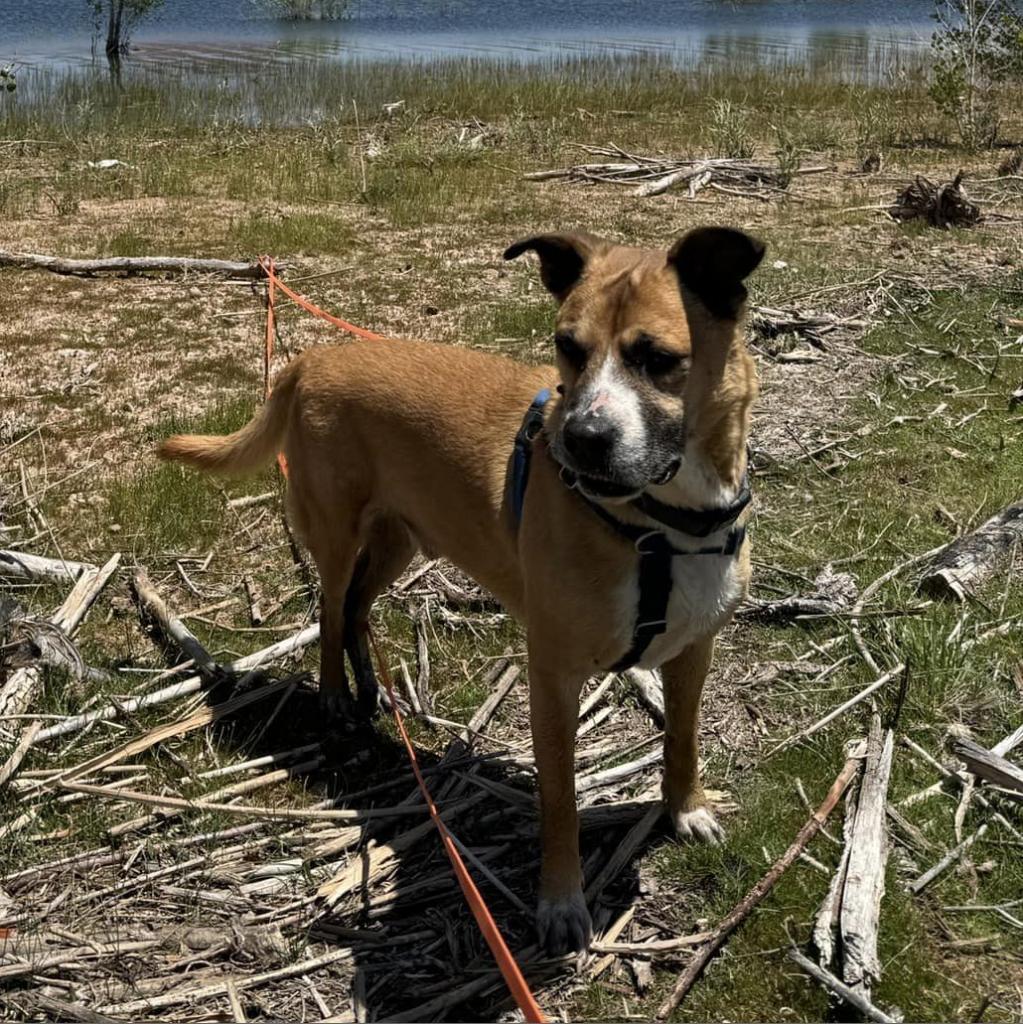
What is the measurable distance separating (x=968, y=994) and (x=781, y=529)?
2.82 m

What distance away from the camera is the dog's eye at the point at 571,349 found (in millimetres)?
2941

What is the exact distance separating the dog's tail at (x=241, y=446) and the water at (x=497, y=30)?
2351 cm

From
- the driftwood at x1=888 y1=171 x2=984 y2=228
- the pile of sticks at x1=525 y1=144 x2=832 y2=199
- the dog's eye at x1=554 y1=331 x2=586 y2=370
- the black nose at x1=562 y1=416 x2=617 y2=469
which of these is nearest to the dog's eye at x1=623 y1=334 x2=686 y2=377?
the dog's eye at x1=554 y1=331 x2=586 y2=370

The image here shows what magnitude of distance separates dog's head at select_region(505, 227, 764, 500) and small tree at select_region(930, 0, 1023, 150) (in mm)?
14402

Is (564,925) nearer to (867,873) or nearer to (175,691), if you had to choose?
(867,873)

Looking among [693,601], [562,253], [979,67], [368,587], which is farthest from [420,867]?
[979,67]

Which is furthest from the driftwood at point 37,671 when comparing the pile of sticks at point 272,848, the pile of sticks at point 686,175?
the pile of sticks at point 686,175

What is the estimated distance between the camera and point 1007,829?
348 centimetres

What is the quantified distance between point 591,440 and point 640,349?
335 mm

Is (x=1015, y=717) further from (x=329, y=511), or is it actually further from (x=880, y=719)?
(x=329, y=511)

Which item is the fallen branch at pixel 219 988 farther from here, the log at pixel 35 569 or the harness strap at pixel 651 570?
the log at pixel 35 569

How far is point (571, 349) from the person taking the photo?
297 centimetres

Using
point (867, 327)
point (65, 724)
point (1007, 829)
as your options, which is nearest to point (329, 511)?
point (65, 724)

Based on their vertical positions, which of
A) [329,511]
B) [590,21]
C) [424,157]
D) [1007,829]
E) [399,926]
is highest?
[590,21]
